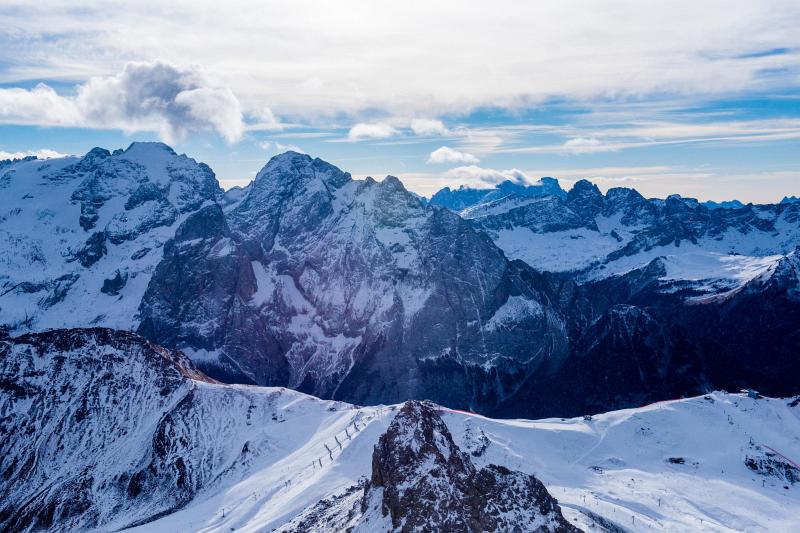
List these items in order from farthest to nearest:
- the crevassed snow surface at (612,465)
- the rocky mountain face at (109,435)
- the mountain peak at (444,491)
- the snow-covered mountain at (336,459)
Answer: the rocky mountain face at (109,435)
the crevassed snow surface at (612,465)
the snow-covered mountain at (336,459)
the mountain peak at (444,491)

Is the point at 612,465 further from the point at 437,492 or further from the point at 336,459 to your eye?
the point at 437,492

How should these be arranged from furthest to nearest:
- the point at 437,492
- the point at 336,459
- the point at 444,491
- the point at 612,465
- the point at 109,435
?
the point at 109,435, the point at 336,459, the point at 612,465, the point at 444,491, the point at 437,492

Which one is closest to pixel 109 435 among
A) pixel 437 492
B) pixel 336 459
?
pixel 336 459

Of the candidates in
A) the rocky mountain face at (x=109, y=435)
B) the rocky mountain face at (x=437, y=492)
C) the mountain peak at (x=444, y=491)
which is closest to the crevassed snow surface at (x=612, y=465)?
the rocky mountain face at (x=109, y=435)

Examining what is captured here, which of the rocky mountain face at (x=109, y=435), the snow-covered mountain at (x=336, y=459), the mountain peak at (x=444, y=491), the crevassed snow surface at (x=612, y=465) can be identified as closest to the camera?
the mountain peak at (x=444, y=491)

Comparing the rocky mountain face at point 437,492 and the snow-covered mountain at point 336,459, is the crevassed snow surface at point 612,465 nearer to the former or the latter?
the snow-covered mountain at point 336,459

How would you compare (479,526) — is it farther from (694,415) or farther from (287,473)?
(694,415)

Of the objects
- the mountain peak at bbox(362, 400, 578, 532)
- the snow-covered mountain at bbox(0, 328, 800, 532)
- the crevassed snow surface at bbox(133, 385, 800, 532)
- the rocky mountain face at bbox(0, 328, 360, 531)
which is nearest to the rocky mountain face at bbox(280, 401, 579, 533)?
the mountain peak at bbox(362, 400, 578, 532)
